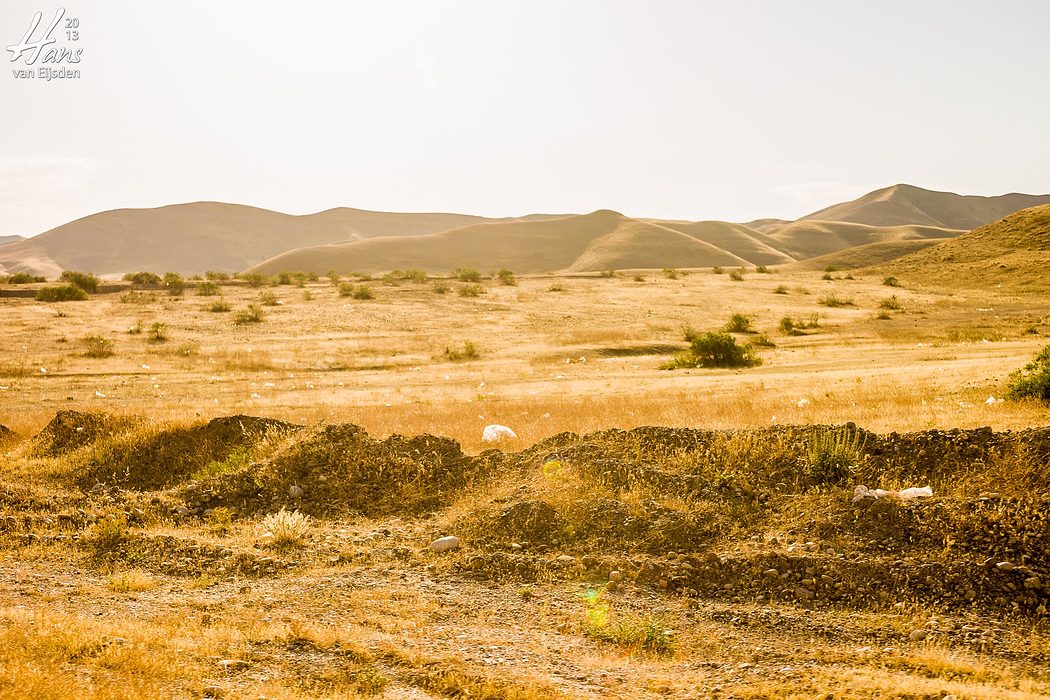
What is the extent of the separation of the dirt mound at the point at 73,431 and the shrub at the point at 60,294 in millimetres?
40569

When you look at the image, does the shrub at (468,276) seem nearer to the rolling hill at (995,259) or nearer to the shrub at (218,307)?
the shrub at (218,307)

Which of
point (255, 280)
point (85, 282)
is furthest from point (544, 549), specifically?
point (85, 282)

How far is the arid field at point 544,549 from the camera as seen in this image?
531 centimetres

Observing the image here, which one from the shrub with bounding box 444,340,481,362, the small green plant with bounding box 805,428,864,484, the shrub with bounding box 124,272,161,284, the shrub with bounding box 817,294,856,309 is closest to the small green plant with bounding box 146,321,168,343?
the shrub with bounding box 444,340,481,362

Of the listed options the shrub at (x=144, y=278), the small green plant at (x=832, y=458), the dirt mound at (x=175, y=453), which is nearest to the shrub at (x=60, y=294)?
the shrub at (x=144, y=278)

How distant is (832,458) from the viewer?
343 inches

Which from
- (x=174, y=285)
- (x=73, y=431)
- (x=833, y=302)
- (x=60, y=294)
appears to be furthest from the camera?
(x=174, y=285)

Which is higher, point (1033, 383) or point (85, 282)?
point (85, 282)

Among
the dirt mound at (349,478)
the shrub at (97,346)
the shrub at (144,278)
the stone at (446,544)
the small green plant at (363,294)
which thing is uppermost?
the shrub at (144,278)

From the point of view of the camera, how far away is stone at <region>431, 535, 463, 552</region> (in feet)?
26.5

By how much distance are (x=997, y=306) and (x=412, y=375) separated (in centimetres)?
3595

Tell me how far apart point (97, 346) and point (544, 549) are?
28956 mm

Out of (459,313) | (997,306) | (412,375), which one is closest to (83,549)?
(412,375)

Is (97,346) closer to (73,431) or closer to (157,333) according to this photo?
(157,333)
